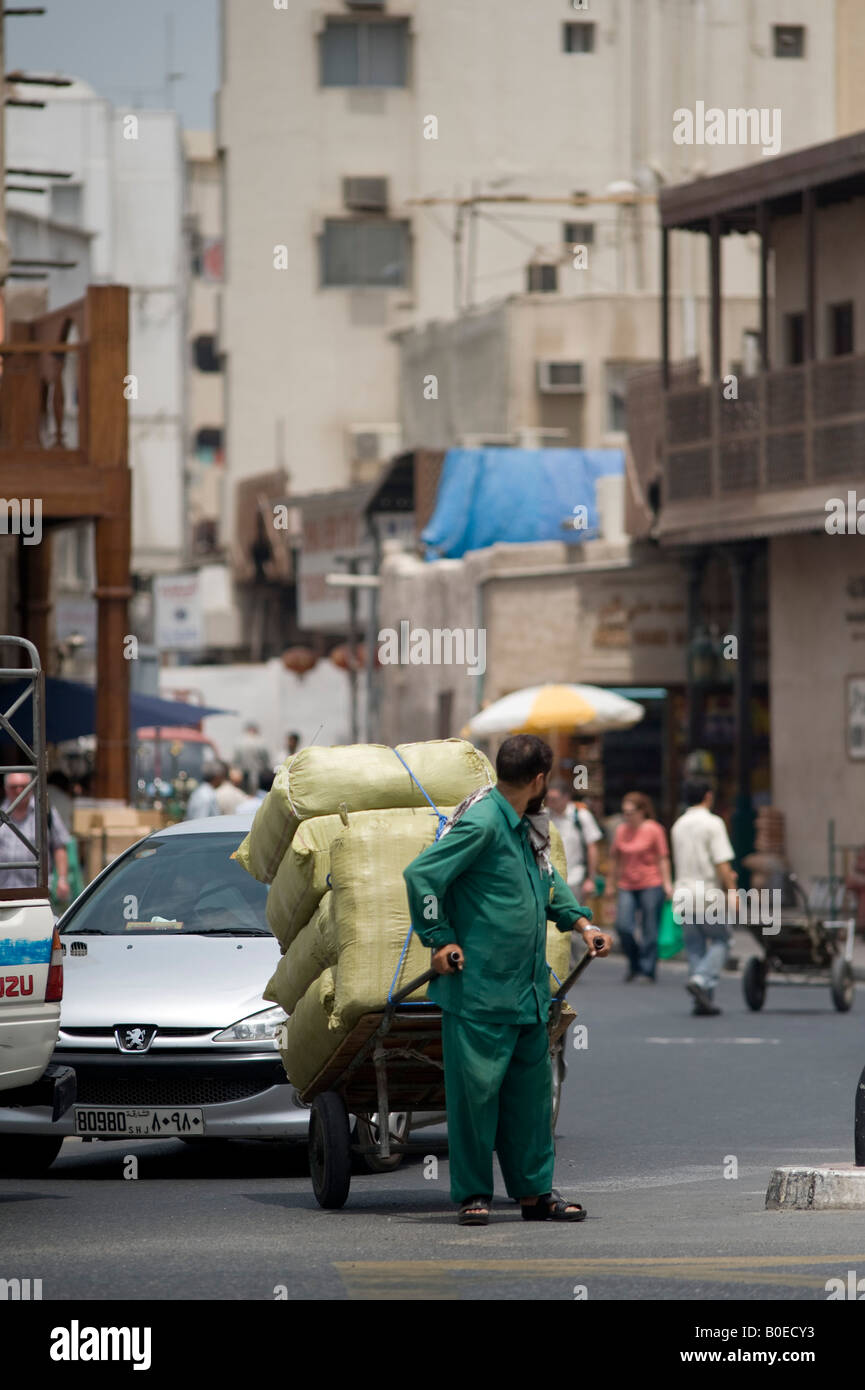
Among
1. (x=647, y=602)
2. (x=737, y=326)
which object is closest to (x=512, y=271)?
(x=737, y=326)

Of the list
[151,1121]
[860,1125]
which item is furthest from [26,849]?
[860,1125]

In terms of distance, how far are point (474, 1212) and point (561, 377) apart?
42786mm

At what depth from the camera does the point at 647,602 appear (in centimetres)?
3766

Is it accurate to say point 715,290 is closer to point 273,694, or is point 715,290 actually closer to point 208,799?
point 208,799

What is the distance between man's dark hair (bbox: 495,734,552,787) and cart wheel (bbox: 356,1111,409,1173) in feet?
6.12

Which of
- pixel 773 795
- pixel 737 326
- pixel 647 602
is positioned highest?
pixel 737 326

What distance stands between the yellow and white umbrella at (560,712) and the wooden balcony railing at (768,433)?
11.4ft

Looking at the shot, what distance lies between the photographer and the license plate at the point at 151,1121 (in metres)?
11.3

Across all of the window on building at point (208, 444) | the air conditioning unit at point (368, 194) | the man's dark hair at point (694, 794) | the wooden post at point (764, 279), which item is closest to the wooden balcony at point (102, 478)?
the man's dark hair at point (694, 794)

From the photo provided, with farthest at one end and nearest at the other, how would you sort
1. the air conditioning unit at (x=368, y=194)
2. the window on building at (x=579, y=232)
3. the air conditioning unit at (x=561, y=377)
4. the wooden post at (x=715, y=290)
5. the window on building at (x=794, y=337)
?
the air conditioning unit at (x=368, y=194), the window on building at (x=579, y=232), the air conditioning unit at (x=561, y=377), the window on building at (x=794, y=337), the wooden post at (x=715, y=290)

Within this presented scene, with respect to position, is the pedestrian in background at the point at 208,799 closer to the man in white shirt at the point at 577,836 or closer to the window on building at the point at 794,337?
the man in white shirt at the point at 577,836

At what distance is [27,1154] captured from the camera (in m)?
12.3
